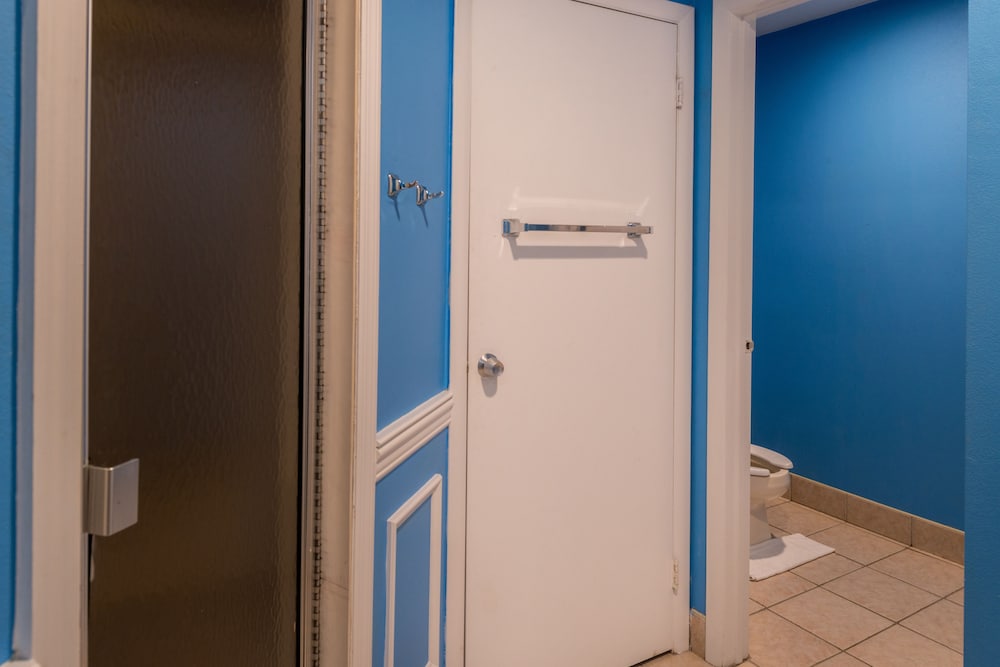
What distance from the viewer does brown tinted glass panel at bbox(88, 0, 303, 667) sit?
763 mm

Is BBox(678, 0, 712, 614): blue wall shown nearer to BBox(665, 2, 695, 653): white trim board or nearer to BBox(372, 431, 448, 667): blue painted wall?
BBox(665, 2, 695, 653): white trim board

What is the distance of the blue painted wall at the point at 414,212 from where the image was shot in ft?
4.35

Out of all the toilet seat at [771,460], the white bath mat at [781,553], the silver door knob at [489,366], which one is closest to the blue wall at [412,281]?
the silver door knob at [489,366]

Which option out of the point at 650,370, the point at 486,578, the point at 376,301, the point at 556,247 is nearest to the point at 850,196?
the point at 650,370

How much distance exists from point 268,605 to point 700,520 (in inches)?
59.1

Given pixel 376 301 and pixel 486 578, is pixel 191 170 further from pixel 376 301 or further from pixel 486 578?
pixel 486 578

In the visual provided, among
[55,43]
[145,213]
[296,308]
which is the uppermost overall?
[55,43]

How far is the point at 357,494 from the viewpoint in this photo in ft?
3.99

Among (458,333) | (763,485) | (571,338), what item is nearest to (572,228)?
(571,338)

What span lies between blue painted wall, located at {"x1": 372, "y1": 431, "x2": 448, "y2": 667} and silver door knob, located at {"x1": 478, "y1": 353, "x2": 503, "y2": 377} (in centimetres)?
21

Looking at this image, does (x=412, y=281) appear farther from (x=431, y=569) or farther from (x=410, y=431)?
(x=431, y=569)

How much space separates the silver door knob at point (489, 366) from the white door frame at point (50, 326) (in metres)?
1.24

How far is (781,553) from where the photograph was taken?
3.01 metres

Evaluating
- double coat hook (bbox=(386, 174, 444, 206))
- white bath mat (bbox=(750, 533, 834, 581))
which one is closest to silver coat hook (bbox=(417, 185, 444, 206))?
double coat hook (bbox=(386, 174, 444, 206))
